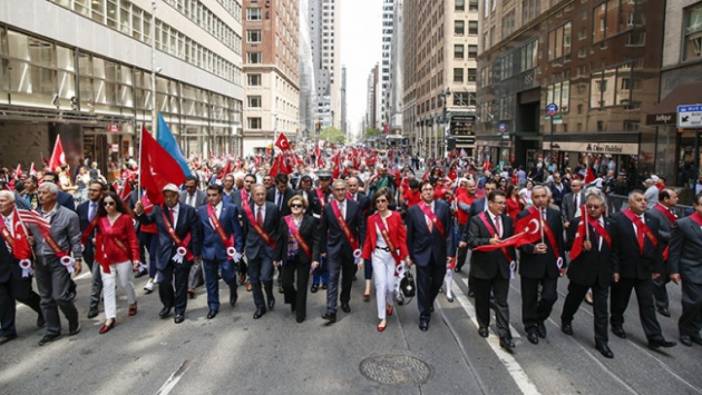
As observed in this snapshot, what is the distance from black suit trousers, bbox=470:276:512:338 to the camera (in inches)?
244

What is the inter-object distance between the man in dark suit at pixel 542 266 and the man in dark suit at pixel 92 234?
5730 mm

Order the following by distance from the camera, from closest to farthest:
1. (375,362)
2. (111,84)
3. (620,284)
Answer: (375,362)
(620,284)
(111,84)

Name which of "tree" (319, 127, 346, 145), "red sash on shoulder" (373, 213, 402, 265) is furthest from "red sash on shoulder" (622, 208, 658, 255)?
"tree" (319, 127, 346, 145)

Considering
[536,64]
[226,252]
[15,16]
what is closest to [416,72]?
[536,64]

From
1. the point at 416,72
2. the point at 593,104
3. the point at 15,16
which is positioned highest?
the point at 416,72

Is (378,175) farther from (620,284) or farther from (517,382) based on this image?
(517,382)

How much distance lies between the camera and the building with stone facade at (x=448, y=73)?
220ft

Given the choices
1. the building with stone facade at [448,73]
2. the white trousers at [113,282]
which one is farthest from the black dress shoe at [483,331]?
the building with stone facade at [448,73]

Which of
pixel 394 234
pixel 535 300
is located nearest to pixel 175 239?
pixel 394 234

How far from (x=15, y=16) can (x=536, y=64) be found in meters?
30.9

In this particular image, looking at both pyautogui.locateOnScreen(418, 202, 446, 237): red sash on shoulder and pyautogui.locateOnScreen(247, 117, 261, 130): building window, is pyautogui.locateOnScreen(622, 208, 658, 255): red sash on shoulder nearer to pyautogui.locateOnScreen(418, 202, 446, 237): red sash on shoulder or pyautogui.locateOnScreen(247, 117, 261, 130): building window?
pyautogui.locateOnScreen(418, 202, 446, 237): red sash on shoulder

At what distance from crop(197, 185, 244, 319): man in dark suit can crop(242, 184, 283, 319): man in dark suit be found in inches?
9.8

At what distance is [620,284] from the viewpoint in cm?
639

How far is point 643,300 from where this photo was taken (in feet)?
20.5
